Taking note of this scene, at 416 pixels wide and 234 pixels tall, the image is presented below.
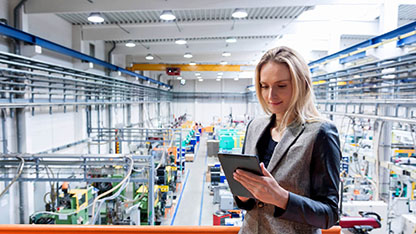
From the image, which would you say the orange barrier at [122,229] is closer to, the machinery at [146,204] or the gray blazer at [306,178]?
the gray blazer at [306,178]

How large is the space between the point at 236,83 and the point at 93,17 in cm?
1825

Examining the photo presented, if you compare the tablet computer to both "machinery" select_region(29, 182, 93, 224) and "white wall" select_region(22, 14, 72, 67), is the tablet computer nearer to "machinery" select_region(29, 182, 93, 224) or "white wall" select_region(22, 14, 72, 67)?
"machinery" select_region(29, 182, 93, 224)

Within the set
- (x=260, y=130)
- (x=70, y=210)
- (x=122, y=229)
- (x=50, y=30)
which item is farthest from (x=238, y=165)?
(x=50, y=30)

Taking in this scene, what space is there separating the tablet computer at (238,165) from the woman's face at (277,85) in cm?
27

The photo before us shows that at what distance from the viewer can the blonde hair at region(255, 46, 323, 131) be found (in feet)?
2.70

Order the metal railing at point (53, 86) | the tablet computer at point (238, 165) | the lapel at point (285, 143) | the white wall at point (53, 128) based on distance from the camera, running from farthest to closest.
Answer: the white wall at point (53, 128) < the metal railing at point (53, 86) < the lapel at point (285, 143) < the tablet computer at point (238, 165)

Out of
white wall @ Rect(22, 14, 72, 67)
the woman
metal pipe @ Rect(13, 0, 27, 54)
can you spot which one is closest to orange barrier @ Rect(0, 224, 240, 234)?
the woman

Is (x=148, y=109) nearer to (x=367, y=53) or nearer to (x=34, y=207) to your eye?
(x=34, y=207)

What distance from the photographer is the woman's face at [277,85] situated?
2.74ft

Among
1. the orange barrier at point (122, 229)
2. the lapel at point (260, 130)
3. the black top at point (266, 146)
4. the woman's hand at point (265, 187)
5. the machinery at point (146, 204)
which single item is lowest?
the machinery at point (146, 204)

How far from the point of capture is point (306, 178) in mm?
788

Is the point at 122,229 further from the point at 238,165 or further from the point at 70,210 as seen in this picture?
the point at 70,210

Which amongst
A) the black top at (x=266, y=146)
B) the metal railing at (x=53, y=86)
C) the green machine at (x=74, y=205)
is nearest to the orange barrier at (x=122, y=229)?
the black top at (x=266, y=146)

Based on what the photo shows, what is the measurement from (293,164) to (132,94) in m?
10.4
